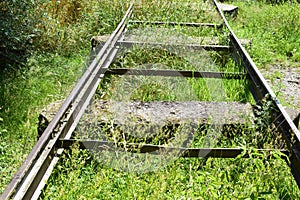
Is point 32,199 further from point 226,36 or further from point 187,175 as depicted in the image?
point 226,36

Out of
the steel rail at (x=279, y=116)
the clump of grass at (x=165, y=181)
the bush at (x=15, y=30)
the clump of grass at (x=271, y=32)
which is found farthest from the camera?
the clump of grass at (x=271, y=32)

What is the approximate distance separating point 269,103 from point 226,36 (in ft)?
8.61

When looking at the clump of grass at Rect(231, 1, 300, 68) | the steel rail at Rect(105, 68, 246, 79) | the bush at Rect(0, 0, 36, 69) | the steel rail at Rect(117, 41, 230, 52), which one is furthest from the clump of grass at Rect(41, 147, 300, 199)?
the clump of grass at Rect(231, 1, 300, 68)

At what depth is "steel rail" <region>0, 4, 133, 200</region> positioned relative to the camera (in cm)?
224

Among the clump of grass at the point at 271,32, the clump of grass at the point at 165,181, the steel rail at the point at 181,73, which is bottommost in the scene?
the clump of grass at the point at 271,32

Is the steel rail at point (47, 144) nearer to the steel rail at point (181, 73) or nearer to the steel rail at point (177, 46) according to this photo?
the steel rail at point (181, 73)

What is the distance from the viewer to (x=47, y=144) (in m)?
2.76

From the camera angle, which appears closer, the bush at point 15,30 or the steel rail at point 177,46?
the bush at point 15,30

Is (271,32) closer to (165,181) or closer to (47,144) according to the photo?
(165,181)

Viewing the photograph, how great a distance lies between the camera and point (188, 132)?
3426 millimetres

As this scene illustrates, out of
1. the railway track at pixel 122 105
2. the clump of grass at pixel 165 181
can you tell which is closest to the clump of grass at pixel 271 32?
the railway track at pixel 122 105

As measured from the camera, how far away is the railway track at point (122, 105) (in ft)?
8.05

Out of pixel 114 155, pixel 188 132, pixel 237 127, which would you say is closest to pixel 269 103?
pixel 237 127

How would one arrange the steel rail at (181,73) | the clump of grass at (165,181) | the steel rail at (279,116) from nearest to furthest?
the clump of grass at (165,181) → the steel rail at (279,116) → the steel rail at (181,73)
